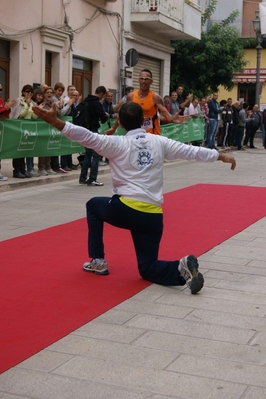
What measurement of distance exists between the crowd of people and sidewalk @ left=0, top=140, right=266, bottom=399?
1821 millimetres

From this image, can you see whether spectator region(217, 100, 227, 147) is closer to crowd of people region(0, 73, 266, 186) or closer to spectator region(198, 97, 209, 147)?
crowd of people region(0, 73, 266, 186)

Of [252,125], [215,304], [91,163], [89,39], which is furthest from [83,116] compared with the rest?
[252,125]

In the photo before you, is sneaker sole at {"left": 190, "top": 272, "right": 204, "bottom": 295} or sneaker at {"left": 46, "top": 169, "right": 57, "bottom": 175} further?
sneaker at {"left": 46, "top": 169, "right": 57, "bottom": 175}

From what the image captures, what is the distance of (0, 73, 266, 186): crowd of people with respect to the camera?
10.2 metres

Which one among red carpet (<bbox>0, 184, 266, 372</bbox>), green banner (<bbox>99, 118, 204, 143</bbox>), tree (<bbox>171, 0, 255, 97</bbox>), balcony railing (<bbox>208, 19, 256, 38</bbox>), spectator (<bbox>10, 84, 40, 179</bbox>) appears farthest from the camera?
balcony railing (<bbox>208, 19, 256, 38</bbox>)

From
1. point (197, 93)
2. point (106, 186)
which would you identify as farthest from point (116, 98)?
point (106, 186)

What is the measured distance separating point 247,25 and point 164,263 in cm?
4351

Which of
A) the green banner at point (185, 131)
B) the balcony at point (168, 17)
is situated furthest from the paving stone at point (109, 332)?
the balcony at point (168, 17)

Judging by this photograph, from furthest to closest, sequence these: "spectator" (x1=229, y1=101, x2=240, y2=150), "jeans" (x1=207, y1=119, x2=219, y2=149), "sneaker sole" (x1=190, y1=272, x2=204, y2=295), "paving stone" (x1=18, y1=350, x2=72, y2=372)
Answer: "spectator" (x1=229, y1=101, x2=240, y2=150)
"jeans" (x1=207, y1=119, x2=219, y2=149)
"sneaker sole" (x1=190, y1=272, x2=204, y2=295)
"paving stone" (x1=18, y1=350, x2=72, y2=372)

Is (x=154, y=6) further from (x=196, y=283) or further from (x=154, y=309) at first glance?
(x=154, y=309)

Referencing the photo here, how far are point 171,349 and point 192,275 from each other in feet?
4.59

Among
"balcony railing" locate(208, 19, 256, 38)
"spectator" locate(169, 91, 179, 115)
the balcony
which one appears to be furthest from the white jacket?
"balcony railing" locate(208, 19, 256, 38)

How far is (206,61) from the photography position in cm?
3266

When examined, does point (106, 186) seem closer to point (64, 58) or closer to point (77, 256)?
point (77, 256)
